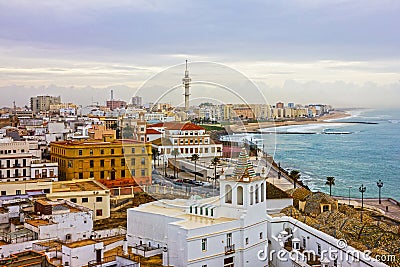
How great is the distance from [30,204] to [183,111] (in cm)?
476

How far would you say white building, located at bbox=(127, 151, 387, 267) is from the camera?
7.45m

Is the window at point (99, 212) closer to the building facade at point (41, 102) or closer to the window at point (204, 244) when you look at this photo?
the window at point (204, 244)

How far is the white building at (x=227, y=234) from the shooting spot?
7.45m

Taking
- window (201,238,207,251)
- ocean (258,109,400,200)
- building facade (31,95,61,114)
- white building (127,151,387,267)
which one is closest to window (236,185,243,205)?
white building (127,151,387,267)

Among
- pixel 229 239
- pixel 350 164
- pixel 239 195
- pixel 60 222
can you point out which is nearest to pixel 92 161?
pixel 60 222

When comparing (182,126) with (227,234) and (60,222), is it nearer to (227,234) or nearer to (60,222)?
(227,234)

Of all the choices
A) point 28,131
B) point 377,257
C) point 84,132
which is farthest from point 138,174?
point 28,131

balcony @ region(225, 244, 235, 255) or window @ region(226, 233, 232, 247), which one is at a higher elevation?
window @ region(226, 233, 232, 247)

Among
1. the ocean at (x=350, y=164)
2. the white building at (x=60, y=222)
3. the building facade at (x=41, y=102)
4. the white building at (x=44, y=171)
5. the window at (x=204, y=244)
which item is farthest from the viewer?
the building facade at (x=41, y=102)

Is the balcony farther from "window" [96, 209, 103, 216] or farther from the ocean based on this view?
the ocean

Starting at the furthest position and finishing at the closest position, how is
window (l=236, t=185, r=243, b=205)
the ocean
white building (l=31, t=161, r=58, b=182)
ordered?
the ocean → white building (l=31, t=161, r=58, b=182) → window (l=236, t=185, r=243, b=205)

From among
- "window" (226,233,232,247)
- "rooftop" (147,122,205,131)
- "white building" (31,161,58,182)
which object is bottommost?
"window" (226,233,232,247)

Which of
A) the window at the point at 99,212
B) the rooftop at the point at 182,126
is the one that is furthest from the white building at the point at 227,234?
the window at the point at 99,212

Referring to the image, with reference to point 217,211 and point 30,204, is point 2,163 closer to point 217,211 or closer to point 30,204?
point 30,204
